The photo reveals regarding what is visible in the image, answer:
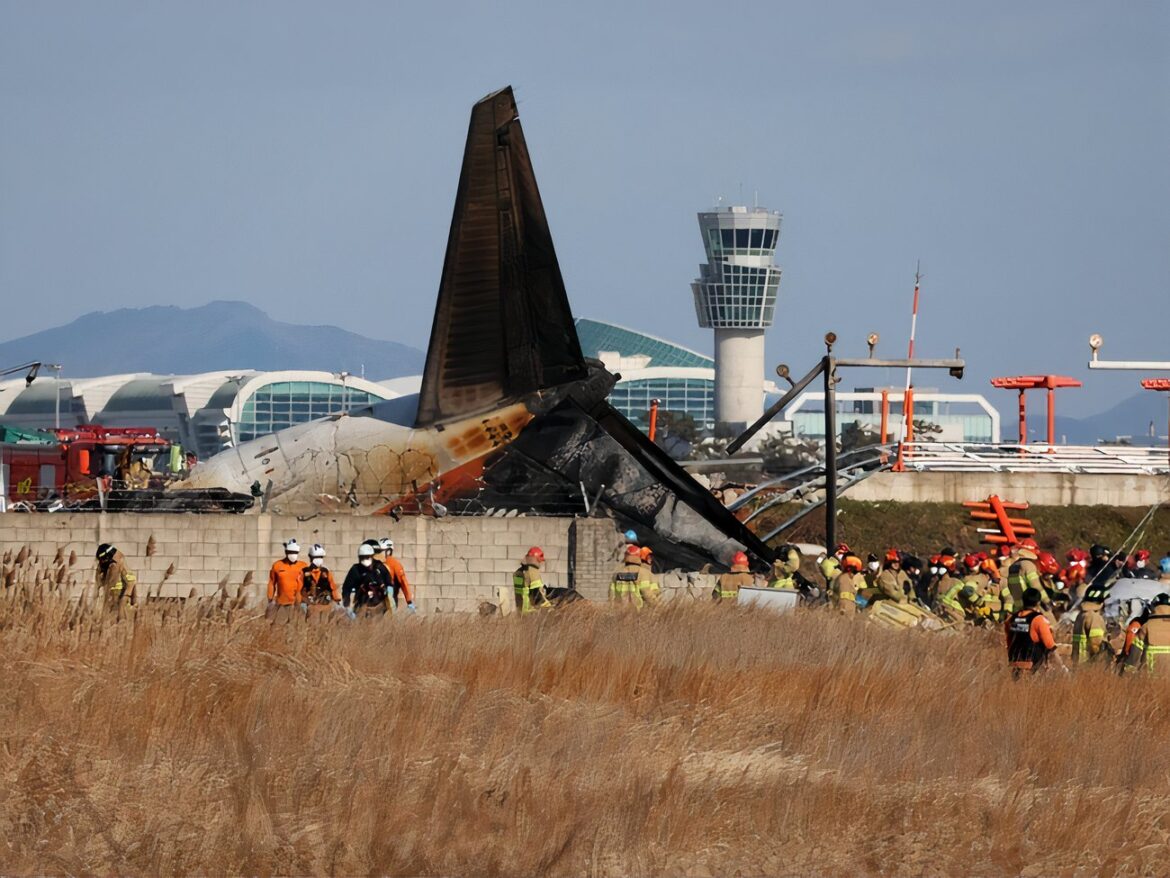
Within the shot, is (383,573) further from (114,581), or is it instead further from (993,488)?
(993,488)

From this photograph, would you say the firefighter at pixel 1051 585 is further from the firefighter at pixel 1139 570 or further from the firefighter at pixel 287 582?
the firefighter at pixel 287 582

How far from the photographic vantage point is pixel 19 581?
1844 centimetres

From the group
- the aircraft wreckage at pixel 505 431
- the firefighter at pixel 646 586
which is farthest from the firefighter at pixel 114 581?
the aircraft wreckage at pixel 505 431

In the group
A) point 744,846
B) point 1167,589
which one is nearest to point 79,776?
point 744,846

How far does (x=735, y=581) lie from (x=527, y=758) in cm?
1129

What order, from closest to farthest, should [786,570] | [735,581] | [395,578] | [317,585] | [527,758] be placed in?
[527,758] < [317,585] < [395,578] < [735,581] < [786,570]

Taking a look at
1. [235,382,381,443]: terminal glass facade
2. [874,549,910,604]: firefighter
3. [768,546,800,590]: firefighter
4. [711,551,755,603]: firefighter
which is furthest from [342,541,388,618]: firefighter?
[235,382,381,443]: terminal glass facade

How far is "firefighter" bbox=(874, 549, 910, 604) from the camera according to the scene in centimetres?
2595

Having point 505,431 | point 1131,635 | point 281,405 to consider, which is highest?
point 281,405

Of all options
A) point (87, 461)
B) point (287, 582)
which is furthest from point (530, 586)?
point (87, 461)

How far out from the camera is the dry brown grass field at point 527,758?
40.3 ft

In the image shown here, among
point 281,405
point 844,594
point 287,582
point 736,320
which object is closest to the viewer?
point 287,582

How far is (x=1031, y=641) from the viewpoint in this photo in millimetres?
18531

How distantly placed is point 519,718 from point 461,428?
16.6 meters
